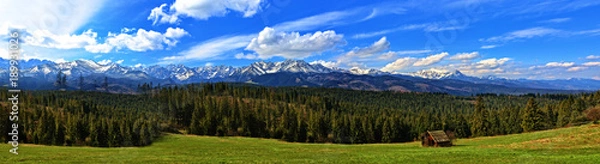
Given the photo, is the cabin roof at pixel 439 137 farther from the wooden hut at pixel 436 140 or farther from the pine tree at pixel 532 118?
the pine tree at pixel 532 118

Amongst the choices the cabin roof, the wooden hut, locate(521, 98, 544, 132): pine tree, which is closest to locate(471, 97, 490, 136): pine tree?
locate(521, 98, 544, 132): pine tree

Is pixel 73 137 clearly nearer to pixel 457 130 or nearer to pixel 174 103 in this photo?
pixel 174 103

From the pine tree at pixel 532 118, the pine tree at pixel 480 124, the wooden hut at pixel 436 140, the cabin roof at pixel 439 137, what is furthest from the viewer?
the pine tree at pixel 480 124

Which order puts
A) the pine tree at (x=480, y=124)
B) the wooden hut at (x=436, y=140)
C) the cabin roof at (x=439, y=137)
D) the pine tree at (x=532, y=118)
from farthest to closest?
the pine tree at (x=480, y=124)
the pine tree at (x=532, y=118)
the cabin roof at (x=439, y=137)
the wooden hut at (x=436, y=140)

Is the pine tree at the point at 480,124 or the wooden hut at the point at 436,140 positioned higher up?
the wooden hut at the point at 436,140

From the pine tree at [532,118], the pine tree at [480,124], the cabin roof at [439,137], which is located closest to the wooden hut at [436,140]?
the cabin roof at [439,137]

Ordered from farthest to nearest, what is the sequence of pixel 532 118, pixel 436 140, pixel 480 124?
pixel 480 124 < pixel 532 118 < pixel 436 140

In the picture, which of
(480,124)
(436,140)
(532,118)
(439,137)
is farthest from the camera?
(480,124)

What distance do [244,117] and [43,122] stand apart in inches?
2687

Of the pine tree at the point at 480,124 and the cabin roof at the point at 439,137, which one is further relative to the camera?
the pine tree at the point at 480,124

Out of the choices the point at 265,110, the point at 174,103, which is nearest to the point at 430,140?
the point at 265,110

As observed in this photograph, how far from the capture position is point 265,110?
167 metres

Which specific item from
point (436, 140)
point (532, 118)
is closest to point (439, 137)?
point (436, 140)

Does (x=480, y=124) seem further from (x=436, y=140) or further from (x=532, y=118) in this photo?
(x=436, y=140)
